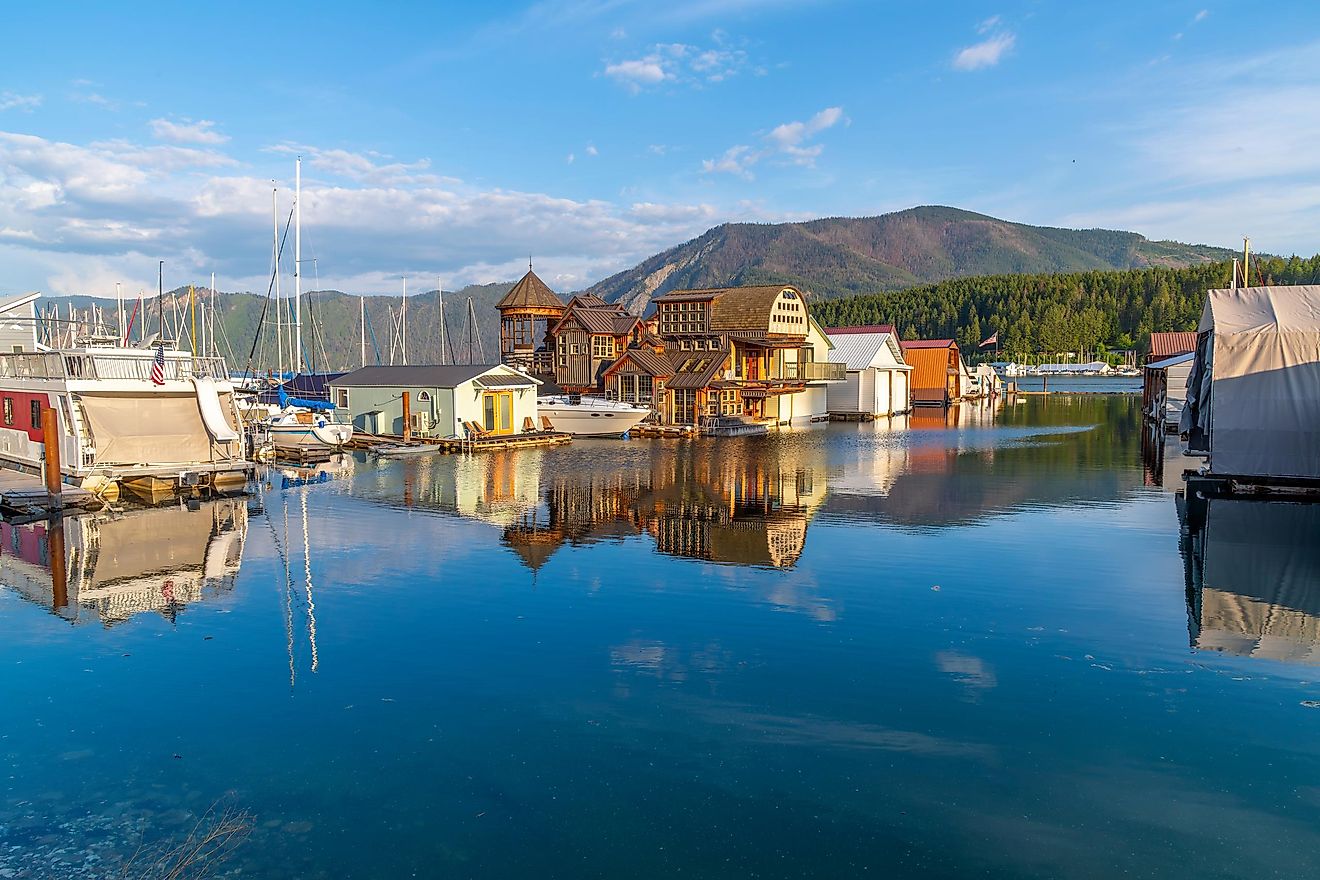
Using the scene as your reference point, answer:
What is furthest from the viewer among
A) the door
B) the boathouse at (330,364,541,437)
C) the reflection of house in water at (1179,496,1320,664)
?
the door

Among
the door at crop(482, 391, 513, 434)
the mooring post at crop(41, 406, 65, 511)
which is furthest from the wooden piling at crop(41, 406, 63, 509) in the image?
the door at crop(482, 391, 513, 434)

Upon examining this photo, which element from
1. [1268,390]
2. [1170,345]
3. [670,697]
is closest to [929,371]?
[1170,345]

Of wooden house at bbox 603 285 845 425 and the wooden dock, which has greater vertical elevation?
wooden house at bbox 603 285 845 425

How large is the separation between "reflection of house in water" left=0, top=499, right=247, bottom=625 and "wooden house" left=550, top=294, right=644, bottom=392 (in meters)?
32.2

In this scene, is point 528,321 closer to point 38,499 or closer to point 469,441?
point 469,441

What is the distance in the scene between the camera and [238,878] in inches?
319

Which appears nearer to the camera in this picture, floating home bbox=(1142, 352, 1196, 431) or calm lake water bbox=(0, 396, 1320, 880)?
calm lake water bbox=(0, 396, 1320, 880)

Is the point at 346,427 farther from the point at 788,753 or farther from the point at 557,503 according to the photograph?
the point at 788,753

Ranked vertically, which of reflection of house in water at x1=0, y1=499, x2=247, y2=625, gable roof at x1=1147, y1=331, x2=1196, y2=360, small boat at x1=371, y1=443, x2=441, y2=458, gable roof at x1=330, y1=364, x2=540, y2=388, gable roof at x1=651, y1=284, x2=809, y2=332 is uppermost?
gable roof at x1=651, y1=284, x2=809, y2=332

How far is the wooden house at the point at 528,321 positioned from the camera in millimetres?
61281

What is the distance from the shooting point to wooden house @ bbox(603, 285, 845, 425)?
2153 inches

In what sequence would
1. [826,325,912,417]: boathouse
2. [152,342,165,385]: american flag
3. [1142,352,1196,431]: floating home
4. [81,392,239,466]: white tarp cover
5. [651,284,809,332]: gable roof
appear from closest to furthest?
[81,392,239,466]: white tarp cover
[152,342,165,385]: american flag
[1142,352,1196,431]: floating home
[651,284,809,332]: gable roof
[826,325,912,417]: boathouse

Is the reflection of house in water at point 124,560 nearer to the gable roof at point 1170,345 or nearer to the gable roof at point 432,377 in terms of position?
the gable roof at point 432,377

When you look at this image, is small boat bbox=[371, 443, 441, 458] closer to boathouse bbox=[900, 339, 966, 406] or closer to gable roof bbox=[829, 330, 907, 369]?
gable roof bbox=[829, 330, 907, 369]
